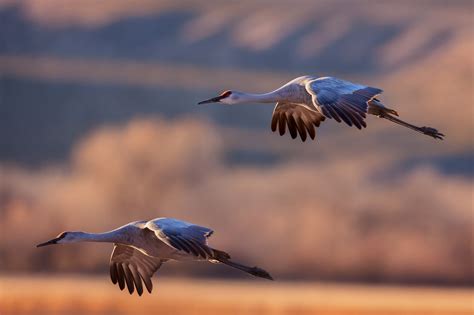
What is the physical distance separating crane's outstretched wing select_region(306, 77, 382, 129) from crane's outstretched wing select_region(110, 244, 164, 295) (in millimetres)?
3325

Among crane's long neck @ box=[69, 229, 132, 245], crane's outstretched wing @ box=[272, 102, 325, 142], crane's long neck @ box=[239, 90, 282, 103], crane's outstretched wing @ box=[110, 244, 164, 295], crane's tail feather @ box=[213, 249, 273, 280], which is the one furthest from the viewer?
crane's outstretched wing @ box=[272, 102, 325, 142]

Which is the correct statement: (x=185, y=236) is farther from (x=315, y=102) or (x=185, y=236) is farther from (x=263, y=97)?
(x=263, y=97)

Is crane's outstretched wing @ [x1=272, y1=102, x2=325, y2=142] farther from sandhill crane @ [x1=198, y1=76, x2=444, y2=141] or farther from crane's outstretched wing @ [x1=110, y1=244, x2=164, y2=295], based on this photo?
crane's outstretched wing @ [x1=110, y1=244, x2=164, y2=295]

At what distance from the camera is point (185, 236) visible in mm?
16562

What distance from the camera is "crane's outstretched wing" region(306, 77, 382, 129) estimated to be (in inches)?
648

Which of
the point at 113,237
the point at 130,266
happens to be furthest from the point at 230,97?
the point at 130,266

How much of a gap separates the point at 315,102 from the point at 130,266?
3.68 m

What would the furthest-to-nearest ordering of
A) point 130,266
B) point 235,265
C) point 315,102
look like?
point 130,266
point 235,265
point 315,102

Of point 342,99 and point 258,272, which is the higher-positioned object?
point 342,99

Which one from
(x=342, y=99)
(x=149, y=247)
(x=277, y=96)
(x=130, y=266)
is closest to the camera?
(x=342, y=99)

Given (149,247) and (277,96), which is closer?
(149,247)

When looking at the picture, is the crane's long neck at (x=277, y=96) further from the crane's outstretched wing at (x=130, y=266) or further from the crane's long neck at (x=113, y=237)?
the crane's outstretched wing at (x=130, y=266)

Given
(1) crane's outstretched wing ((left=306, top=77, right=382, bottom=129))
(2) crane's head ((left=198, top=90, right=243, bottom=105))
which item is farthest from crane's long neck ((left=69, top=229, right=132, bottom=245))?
(1) crane's outstretched wing ((left=306, top=77, right=382, bottom=129))

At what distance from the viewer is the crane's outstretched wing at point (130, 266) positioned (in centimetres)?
1897
